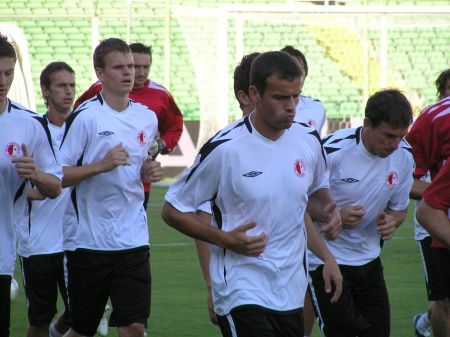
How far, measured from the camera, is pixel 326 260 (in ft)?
17.1

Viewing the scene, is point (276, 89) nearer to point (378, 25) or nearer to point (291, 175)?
point (291, 175)

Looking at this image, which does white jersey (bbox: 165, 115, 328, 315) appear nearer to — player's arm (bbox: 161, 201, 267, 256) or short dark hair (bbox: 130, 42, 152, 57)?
player's arm (bbox: 161, 201, 267, 256)

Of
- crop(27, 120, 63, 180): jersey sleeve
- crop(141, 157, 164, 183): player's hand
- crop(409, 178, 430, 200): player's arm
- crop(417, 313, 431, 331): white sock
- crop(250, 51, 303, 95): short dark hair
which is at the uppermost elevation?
crop(250, 51, 303, 95): short dark hair

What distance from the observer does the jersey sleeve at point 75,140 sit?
6.90 metres

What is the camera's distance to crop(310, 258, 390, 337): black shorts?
6441 millimetres

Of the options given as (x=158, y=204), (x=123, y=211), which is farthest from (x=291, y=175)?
A: (x=158, y=204)

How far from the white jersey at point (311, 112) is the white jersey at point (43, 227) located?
6.39ft

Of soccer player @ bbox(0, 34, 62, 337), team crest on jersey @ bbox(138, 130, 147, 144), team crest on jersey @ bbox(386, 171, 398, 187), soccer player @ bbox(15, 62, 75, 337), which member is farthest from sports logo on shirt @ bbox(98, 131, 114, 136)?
team crest on jersey @ bbox(386, 171, 398, 187)

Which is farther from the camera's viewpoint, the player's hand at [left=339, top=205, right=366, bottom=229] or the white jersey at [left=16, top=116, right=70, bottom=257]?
the white jersey at [left=16, top=116, right=70, bottom=257]

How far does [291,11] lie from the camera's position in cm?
2170

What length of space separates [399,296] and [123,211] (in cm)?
449

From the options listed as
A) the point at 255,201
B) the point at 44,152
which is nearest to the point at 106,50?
the point at 44,152

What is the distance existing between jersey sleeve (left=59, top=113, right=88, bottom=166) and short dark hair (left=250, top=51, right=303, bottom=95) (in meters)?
2.17

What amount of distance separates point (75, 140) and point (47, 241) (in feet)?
4.85
